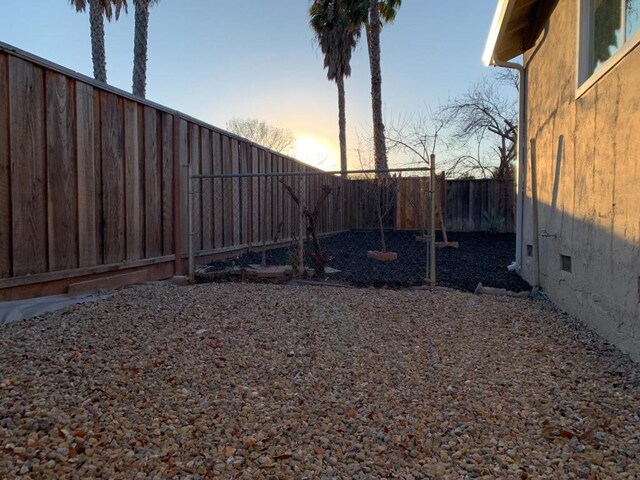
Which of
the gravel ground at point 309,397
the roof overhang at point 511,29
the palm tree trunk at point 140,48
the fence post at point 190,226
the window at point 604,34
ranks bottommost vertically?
the gravel ground at point 309,397

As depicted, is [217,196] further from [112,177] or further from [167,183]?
[112,177]

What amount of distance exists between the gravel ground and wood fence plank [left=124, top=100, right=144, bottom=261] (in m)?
1.24

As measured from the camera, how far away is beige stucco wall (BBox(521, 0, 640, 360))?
8.82 feet

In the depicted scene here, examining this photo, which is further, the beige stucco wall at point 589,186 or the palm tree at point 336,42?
the palm tree at point 336,42

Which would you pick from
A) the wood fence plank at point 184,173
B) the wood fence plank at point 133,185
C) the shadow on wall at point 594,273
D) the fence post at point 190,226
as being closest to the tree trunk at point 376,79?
the wood fence plank at point 184,173

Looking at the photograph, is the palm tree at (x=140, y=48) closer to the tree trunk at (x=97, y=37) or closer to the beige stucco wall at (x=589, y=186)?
the tree trunk at (x=97, y=37)

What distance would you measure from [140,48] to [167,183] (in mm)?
6148

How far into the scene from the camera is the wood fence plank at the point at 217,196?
6.34m

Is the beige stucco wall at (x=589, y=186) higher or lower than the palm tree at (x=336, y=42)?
lower

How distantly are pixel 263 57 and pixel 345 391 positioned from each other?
42.2 ft

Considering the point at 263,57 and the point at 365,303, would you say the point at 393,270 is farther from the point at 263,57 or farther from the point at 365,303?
the point at 263,57

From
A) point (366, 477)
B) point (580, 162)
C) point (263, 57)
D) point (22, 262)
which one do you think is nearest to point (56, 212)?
point (22, 262)

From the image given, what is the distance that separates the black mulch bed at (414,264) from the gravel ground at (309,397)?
1.57 m

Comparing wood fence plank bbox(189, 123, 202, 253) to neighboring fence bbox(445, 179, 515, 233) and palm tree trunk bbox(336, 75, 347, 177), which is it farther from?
palm tree trunk bbox(336, 75, 347, 177)
